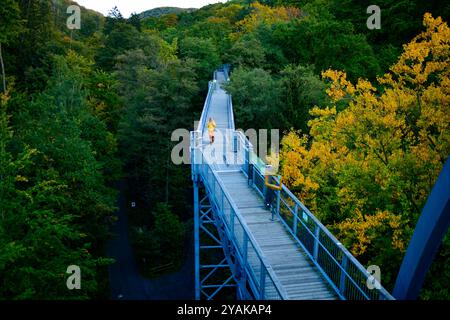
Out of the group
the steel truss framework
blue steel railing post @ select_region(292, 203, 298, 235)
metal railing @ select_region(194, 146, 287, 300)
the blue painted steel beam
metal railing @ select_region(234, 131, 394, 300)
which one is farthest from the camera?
the steel truss framework

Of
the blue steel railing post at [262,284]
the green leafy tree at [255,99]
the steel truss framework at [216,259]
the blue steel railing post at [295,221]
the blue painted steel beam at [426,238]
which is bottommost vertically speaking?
the steel truss framework at [216,259]

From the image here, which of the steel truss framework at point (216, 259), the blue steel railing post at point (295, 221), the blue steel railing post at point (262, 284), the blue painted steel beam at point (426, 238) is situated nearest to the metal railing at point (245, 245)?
the blue steel railing post at point (262, 284)

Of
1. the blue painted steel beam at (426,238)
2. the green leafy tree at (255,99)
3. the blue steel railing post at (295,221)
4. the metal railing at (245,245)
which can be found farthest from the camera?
the green leafy tree at (255,99)

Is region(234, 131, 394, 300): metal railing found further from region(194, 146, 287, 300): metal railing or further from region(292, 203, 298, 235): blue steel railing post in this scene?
region(194, 146, 287, 300): metal railing

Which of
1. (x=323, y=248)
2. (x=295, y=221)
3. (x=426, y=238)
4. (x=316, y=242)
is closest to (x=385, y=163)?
(x=295, y=221)

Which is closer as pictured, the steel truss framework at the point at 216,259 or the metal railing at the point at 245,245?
the metal railing at the point at 245,245

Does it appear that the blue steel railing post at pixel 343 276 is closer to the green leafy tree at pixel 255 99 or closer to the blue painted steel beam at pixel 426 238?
the blue painted steel beam at pixel 426 238

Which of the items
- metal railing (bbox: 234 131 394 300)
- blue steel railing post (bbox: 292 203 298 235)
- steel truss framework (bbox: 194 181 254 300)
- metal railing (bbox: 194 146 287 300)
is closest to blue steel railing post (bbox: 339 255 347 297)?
metal railing (bbox: 234 131 394 300)
